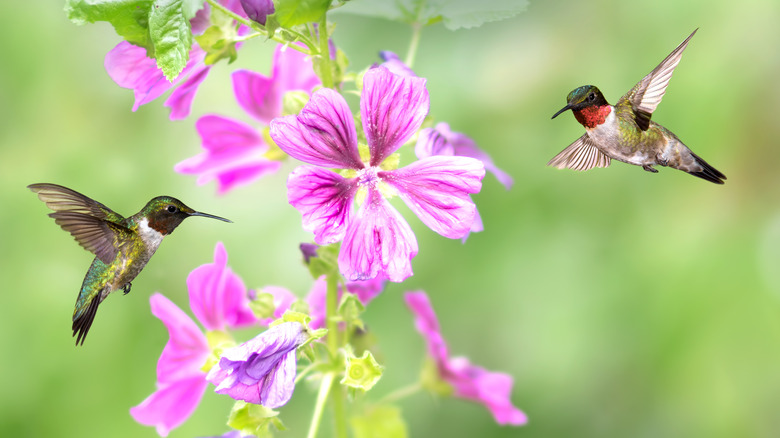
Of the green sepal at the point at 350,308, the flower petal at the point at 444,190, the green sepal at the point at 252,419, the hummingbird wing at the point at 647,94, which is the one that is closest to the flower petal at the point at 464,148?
the flower petal at the point at 444,190

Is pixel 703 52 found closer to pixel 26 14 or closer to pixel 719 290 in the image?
pixel 719 290

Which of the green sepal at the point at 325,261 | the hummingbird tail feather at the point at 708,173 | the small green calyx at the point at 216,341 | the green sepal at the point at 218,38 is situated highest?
the hummingbird tail feather at the point at 708,173

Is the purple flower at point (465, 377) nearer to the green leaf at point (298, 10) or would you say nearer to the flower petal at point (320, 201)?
the flower petal at point (320, 201)

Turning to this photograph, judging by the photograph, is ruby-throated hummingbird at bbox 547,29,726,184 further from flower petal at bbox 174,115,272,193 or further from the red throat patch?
flower petal at bbox 174,115,272,193

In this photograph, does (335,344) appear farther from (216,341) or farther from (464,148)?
(464,148)

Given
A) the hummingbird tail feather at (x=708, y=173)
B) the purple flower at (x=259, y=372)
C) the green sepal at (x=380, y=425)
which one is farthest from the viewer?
the green sepal at (x=380, y=425)

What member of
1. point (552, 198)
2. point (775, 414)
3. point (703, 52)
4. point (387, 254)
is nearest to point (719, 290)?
point (775, 414)

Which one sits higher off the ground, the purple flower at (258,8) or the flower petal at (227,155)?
the purple flower at (258,8)
